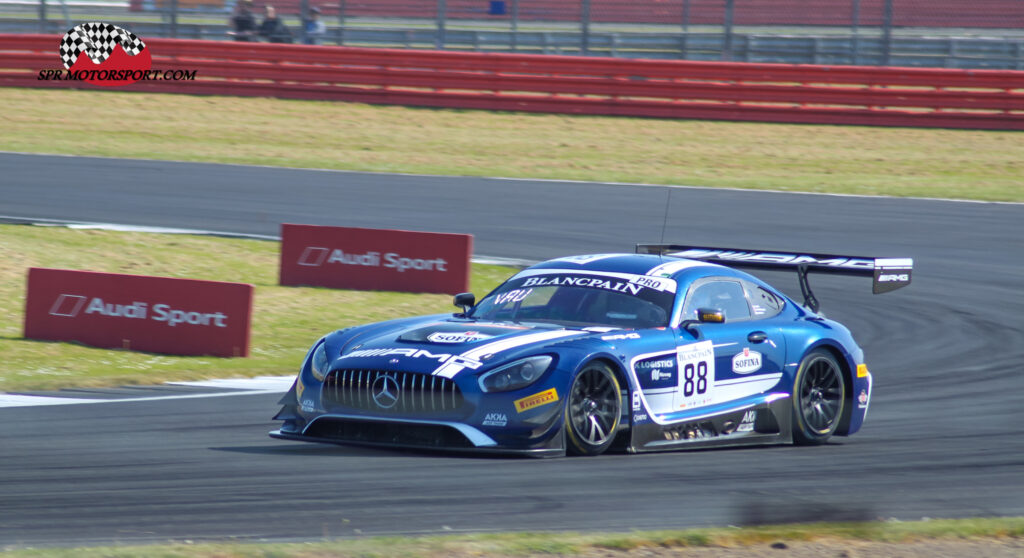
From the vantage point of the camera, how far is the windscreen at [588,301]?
860 centimetres

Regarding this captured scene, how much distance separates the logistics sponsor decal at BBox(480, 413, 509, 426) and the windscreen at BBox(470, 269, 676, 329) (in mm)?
1039

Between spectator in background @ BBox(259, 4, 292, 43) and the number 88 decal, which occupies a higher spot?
spectator in background @ BBox(259, 4, 292, 43)

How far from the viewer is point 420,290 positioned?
1519 centimetres

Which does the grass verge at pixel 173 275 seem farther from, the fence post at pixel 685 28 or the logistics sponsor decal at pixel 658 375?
the fence post at pixel 685 28

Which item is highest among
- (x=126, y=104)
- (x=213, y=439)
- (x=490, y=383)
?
(x=126, y=104)

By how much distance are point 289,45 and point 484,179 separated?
851 cm

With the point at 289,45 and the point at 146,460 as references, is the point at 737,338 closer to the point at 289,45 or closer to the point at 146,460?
the point at 146,460

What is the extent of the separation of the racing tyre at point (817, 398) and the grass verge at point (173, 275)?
4253 millimetres

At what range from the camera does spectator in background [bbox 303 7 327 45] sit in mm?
31719

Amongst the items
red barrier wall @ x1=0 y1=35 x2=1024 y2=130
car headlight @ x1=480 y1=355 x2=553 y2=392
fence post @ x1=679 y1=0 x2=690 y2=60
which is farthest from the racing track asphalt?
fence post @ x1=679 y1=0 x2=690 y2=60

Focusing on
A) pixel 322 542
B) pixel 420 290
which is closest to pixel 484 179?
pixel 420 290

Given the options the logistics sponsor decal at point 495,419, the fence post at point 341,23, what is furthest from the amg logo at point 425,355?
the fence post at point 341,23

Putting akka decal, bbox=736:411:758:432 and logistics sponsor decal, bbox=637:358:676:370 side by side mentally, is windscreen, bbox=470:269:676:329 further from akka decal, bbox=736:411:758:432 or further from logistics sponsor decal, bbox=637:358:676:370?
akka decal, bbox=736:411:758:432

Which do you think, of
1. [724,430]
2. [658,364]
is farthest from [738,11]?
[658,364]
